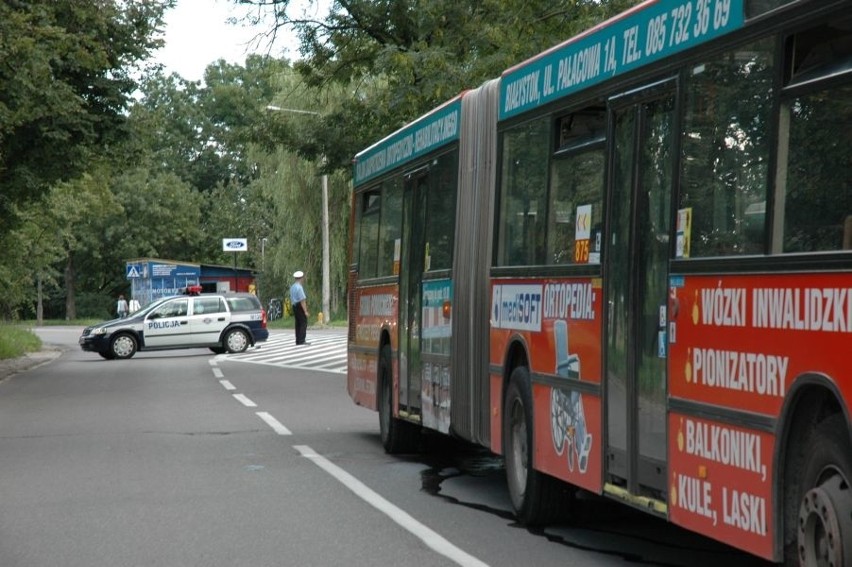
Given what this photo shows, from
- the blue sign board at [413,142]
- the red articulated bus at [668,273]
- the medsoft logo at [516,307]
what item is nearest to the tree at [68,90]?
the blue sign board at [413,142]

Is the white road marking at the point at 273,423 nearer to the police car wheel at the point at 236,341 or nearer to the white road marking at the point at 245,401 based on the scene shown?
the white road marking at the point at 245,401

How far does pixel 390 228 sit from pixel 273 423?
13.6 feet

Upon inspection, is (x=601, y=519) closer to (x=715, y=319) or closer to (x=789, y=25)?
(x=715, y=319)

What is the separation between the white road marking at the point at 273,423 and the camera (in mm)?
16625

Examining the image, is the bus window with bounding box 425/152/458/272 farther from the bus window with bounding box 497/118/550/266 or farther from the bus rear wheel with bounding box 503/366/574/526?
the bus rear wheel with bounding box 503/366/574/526

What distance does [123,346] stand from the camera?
3947cm

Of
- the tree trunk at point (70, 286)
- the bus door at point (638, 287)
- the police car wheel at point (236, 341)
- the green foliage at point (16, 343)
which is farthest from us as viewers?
the tree trunk at point (70, 286)

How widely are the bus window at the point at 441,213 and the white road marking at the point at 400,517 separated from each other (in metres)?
1.83

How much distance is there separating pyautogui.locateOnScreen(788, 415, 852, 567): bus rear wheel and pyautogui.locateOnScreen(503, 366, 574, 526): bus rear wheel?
3774mm

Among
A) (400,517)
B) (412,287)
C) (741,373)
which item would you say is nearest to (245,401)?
(412,287)

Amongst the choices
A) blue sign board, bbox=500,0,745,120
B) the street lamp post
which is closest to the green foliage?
the street lamp post

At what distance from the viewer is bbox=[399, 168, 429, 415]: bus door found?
13086mm

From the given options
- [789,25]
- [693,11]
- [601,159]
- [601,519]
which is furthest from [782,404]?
[601,519]

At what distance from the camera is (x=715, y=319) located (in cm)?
668
